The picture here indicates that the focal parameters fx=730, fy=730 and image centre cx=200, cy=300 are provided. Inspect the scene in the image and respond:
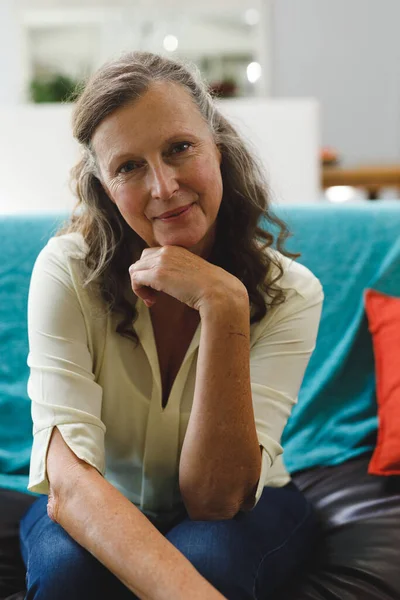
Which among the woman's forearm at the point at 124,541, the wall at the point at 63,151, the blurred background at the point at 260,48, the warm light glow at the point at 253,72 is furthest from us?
the warm light glow at the point at 253,72

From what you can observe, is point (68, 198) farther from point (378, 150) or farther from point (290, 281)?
point (378, 150)

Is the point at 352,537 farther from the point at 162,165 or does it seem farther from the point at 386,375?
the point at 162,165

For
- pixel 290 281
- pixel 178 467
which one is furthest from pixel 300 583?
pixel 290 281

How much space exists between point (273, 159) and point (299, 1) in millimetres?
3761

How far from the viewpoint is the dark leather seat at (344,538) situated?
1.09 meters

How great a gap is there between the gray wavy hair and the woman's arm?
0.26 meters

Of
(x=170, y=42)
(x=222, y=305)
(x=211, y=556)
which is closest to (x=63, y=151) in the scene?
(x=222, y=305)

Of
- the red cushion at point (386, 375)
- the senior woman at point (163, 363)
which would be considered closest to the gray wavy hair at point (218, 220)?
the senior woman at point (163, 363)

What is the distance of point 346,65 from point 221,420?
533 centimetres

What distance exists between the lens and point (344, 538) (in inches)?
Answer: 48.6

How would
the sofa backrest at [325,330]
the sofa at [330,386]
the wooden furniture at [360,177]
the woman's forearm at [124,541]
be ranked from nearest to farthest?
the woman's forearm at [124,541] → the sofa at [330,386] → the sofa backrest at [325,330] → the wooden furniture at [360,177]

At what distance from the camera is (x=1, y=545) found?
1.25 meters

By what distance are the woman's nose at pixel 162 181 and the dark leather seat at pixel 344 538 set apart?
618 millimetres

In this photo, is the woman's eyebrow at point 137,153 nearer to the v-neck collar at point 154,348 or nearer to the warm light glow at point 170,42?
the v-neck collar at point 154,348
